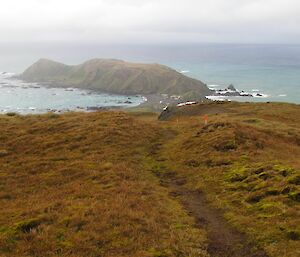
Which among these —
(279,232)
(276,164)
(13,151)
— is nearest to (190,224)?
(279,232)

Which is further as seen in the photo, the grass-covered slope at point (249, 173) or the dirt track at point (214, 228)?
the grass-covered slope at point (249, 173)

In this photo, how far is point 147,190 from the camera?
27953 mm

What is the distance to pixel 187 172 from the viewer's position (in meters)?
33.7

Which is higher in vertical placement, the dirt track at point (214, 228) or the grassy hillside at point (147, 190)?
A: the grassy hillside at point (147, 190)

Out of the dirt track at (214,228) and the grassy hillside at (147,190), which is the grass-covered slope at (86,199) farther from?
the dirt track at (214,228)

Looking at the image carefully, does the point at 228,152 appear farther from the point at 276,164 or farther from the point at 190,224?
the point at 190,224

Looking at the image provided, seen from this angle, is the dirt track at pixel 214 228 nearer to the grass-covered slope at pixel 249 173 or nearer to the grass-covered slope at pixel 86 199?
the grass-covered slope at pixel 249 173

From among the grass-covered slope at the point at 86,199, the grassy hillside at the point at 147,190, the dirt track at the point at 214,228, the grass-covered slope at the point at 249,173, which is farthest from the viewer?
the grass-covered slope at the point at 249,173

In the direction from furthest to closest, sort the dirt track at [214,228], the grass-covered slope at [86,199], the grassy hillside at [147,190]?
the grassy hillside at [147,190]
the grass-covered slope at [86,199]
the dirt track at [214,228]

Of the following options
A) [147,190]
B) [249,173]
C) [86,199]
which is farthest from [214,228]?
[249,173]

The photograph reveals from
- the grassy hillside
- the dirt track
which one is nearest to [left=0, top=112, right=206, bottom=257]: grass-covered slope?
the grassy hillside

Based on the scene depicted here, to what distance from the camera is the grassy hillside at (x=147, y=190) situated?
1869 centimetres

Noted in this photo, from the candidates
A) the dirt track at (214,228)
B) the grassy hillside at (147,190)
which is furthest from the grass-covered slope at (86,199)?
the dirt track at (214,228)

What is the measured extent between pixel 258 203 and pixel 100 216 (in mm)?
9630
